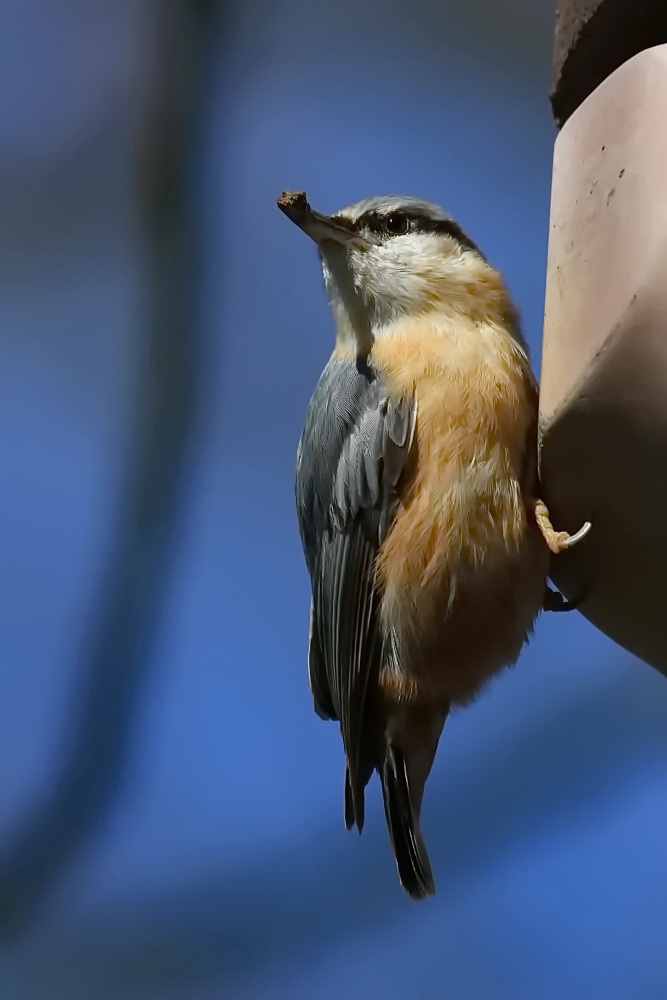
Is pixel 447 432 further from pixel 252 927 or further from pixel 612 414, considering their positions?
pixel 252 927

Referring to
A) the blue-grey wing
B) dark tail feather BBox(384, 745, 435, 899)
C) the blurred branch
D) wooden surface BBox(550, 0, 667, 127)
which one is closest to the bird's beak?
the blue-grey wing

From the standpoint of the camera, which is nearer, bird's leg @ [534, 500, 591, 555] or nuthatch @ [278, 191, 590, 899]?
bird's leg @ [534, 500, 591, 555]

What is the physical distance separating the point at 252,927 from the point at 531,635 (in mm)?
1764

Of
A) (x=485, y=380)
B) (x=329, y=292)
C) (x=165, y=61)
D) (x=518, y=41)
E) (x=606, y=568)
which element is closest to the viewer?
(x=606, y=568)

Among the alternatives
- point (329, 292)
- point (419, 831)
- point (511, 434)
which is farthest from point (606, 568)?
point (329, 292)

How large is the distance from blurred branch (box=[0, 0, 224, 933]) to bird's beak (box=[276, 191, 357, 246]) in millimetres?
1121

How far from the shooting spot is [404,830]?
1.50m

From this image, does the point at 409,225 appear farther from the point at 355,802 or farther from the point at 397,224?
the point at 355,802

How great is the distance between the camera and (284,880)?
108 inches

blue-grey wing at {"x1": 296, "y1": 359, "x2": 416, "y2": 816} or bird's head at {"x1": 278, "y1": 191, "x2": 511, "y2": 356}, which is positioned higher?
bird's head at {"x1": 278, "y1": 191, "x2": 511, "y2": 356}

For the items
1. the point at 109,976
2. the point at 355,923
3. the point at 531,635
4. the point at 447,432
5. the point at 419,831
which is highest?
the point at 447,432

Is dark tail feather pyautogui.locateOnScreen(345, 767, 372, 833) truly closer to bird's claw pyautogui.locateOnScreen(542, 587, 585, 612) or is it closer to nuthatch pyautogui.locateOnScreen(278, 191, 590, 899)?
nuthatch pyautogui.locateOnScreen(278, 191, 590, 899)

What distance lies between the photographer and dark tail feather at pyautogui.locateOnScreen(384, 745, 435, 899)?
1.47 m

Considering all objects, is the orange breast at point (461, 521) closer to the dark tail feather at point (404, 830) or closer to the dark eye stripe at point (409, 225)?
the dark tail feather at point (404, 830)
